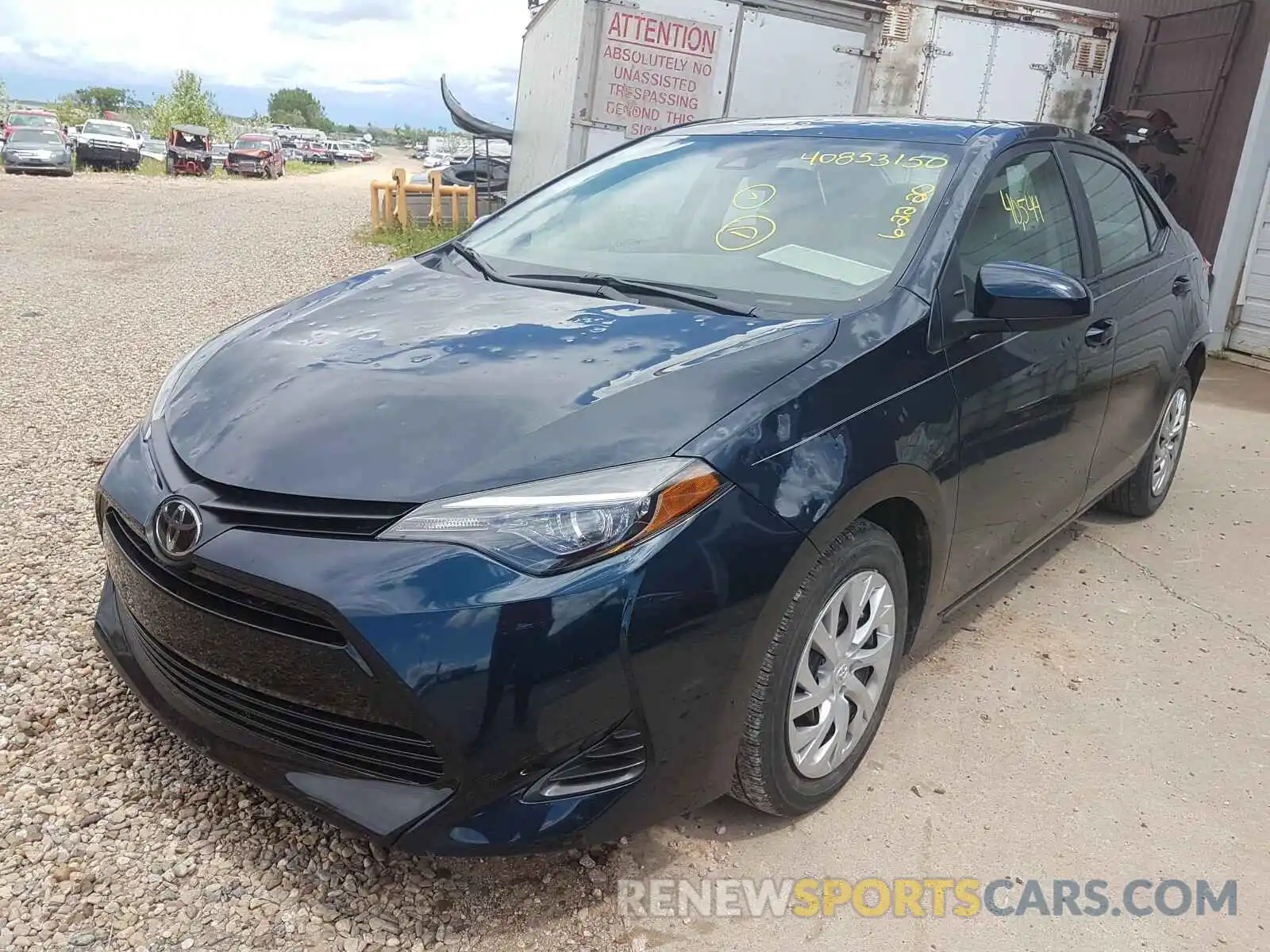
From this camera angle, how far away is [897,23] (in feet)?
30.2

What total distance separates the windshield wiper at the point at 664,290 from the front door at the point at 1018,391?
55cm

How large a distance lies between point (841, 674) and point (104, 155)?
39483mm

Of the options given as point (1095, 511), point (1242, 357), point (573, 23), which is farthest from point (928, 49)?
point (1095, 511)

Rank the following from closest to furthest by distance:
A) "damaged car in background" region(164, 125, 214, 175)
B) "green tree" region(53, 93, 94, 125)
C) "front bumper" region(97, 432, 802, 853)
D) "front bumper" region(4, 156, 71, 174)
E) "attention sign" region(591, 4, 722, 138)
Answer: "front bumper" region(97, 432, 802, 853) → "attention sign" region(591, 4, 722, 138) → "front bumper" region(4, 156, 71, 174) → "damaged car in background" region(164, 125, 214, 175) → "green tree" region(53, 93, 94, 125)

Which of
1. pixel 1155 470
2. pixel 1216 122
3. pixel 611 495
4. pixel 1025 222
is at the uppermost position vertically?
pixel 1216 122

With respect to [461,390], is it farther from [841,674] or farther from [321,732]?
[841,674]

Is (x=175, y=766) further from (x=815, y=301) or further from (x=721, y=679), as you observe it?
(x=815, y=301)

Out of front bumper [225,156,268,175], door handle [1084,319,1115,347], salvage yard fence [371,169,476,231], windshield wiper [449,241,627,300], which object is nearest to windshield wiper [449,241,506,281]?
windshield wiper [449,241,627,300]

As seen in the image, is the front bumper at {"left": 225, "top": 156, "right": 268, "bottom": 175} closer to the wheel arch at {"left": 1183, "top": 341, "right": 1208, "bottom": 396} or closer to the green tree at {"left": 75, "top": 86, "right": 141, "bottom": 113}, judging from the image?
the wheel arch at {"left": 1183, "top": 341, "right": 1208, "bottom": 396}

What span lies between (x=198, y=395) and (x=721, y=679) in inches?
54.5

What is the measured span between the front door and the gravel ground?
0.46 meters

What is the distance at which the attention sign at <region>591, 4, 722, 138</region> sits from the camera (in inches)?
343

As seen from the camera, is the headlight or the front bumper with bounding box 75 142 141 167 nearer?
the headlight

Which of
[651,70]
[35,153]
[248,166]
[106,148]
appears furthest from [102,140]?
[651,70]
